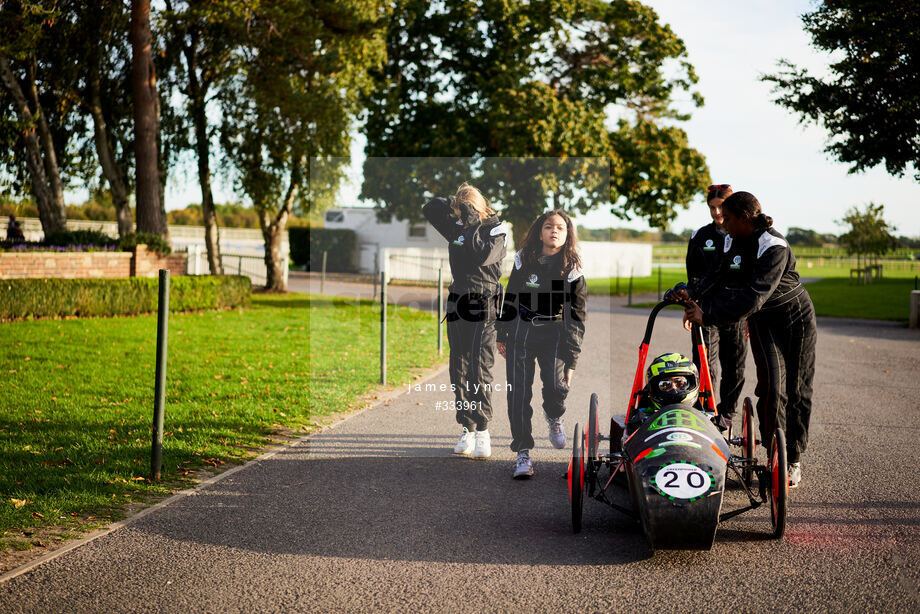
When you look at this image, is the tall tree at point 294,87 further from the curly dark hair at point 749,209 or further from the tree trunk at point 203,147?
the curly dark hair at point 749,209

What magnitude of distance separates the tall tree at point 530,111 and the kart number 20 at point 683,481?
20.2m

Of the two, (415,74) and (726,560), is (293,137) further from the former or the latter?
(726,560)

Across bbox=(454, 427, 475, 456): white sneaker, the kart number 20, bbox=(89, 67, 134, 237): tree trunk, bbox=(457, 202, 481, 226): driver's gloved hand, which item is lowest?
bbox=(454, 427, 475, 456): white sneaker

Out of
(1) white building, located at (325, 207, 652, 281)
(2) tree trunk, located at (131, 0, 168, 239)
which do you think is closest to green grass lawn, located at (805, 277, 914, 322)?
(1) white building, located at (325, 207, 652, 281)

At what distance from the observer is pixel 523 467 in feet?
18.7

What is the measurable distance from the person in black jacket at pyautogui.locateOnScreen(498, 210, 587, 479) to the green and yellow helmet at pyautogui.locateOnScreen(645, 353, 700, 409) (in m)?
1.41

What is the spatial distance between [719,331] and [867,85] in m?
19.0

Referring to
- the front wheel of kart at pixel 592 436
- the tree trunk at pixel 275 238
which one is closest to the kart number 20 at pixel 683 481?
the front wheel of kart at pixel 592 436

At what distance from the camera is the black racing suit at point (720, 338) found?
6.20m

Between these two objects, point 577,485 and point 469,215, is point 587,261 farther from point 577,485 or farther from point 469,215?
point 577,485

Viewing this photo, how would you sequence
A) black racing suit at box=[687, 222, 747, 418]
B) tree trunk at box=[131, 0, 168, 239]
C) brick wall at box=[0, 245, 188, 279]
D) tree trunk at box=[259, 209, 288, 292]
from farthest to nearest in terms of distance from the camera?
tree trunk at box=[259, 209, 288, 292] → tree trunk at box=[131, 0, 168, 239] → brick wall at box=[0, 245, 188, 279] → black racing suit at box=[687, 222, 747, 418]

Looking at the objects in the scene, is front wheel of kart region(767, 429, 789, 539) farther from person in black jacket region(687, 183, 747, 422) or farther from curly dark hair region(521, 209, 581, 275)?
curly dark hair region(521, 209, 581, 275)

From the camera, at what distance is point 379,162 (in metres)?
25.8

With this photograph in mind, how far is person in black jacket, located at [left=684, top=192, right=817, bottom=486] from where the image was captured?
4926mm
